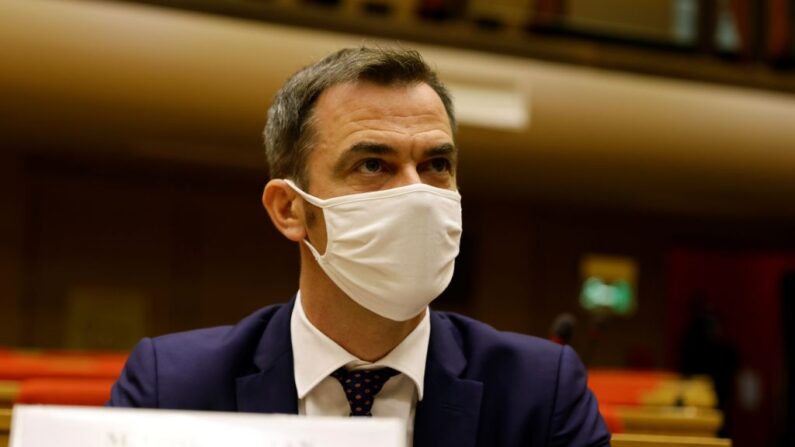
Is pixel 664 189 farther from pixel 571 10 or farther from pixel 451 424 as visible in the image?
pixel 451 424

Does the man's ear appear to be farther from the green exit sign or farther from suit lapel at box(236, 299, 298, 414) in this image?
the green exit sign

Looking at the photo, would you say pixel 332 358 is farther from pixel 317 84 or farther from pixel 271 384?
pixel 317 84

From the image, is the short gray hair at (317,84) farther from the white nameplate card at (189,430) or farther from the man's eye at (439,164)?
the white nameplate card at (189,430)

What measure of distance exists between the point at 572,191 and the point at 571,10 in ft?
4.73

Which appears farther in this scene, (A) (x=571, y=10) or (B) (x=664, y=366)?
(B) (x=664, y=366)

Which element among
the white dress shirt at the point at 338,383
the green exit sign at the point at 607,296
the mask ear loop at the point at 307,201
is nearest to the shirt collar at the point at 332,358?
the white dress shirt at the point at 338,383

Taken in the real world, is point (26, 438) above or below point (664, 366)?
above

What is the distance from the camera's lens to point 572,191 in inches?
305

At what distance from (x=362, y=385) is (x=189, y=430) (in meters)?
0.56

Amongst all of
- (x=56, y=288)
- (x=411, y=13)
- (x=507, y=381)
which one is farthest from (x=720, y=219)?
(x=507, y=381)

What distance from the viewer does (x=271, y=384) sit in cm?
170

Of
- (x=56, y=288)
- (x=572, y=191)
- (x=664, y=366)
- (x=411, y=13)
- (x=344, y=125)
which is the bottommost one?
(x=664, y=366)

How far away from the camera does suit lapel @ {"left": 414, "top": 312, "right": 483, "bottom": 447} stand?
165 cm

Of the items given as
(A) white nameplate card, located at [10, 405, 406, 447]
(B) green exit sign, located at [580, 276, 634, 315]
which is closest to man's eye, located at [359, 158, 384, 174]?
(A) white nameplate card, located at [10, 405, 406, 447]
